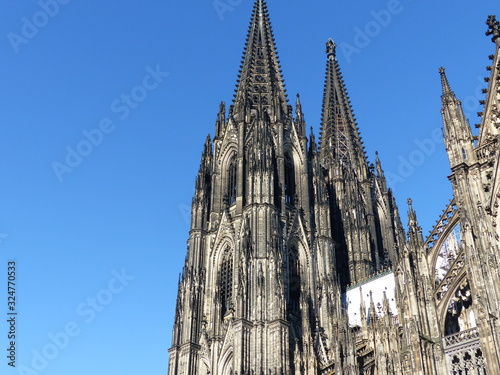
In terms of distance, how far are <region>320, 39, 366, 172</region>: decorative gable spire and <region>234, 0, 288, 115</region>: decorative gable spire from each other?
7525 mm

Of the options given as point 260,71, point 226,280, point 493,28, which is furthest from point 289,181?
point 493,28

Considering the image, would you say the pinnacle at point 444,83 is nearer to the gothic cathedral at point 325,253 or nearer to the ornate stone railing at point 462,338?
the gothic cathedral at point 325,253

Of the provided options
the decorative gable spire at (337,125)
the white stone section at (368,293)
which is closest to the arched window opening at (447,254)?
the white stone section at (368,293)

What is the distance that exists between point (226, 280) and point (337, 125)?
25.0 m

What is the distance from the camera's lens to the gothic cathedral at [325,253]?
22594 millimetres

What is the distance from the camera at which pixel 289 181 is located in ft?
159

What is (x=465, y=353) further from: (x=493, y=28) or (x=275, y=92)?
(x=275, y=92)

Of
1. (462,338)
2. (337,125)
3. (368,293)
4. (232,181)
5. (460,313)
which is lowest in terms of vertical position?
(462,338)

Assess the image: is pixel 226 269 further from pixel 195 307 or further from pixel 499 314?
pixel 499 314

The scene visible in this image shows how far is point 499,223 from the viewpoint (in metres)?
22.1

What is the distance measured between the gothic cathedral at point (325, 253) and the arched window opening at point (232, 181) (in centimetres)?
12

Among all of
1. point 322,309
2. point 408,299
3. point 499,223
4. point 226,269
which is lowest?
point 408,299

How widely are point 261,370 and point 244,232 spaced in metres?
9.78

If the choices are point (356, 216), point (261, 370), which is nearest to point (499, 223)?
point (261, 370)
